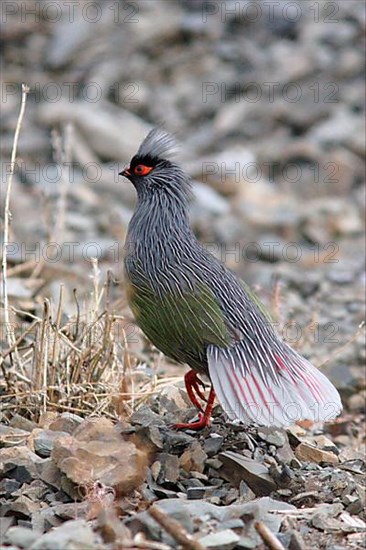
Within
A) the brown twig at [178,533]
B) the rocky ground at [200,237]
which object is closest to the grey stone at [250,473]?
the rocky ground at [200,237]

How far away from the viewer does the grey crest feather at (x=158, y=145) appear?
4914 mm

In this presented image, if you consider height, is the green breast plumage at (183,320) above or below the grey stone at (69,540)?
above

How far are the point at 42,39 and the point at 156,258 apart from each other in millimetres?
9086

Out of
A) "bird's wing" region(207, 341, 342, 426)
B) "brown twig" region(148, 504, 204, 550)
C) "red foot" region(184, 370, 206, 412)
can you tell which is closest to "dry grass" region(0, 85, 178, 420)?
"red foot" region(184, 370, 206, 412)

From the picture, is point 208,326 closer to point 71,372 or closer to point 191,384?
point 191,384

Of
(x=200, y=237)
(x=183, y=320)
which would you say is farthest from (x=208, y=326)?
(x=200, y=237)

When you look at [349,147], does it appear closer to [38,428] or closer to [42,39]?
[42,39]

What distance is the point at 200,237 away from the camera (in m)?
9.65

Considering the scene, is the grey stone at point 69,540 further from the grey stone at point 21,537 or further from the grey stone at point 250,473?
the grey stone at point 250,473

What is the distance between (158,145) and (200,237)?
4717 millimetres

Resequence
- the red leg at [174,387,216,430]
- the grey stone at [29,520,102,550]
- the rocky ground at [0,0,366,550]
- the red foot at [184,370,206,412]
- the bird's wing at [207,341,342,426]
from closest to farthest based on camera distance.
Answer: the grey stone at [29,520,102,550], the rocky ground at [0,0,366,550], the bird's wing at [207,341,342,426], the red leg at [174,387,216,430], the red foot at [184,370,206,412]

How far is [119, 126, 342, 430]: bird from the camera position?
4.17m

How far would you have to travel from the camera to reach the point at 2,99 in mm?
12188

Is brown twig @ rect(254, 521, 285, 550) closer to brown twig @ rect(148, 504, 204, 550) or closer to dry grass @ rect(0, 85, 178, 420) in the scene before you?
brown twig @ rect(148, 504, 204, 550)
